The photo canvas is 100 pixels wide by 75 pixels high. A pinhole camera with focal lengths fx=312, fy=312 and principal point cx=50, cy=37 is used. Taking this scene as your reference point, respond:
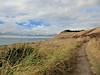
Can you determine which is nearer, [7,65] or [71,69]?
[7,65]

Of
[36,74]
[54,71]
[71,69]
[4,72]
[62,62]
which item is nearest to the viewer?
[4,72]

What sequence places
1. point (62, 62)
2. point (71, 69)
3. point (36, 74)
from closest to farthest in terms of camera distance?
point (36, 74), point (71, 69), point (62, 62)

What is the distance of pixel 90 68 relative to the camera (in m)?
18.5

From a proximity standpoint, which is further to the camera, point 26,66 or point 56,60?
point 56,60

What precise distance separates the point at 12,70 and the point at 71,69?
5.62 metres

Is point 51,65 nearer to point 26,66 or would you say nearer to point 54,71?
point 54,71

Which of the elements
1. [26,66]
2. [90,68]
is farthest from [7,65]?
[90,68]

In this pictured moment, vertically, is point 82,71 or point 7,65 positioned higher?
point 7,65

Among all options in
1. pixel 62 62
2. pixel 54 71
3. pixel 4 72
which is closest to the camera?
pixel 4 72

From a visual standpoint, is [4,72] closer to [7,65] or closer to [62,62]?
[7,65]

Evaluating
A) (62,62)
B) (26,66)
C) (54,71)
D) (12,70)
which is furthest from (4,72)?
(62,62)

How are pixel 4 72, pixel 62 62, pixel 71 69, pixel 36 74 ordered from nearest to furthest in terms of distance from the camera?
pixel 4 72 < pixel 36 74 < pixel 71 69 < pixel 62 62

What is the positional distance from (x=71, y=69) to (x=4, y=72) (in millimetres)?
6013

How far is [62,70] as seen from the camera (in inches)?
672
